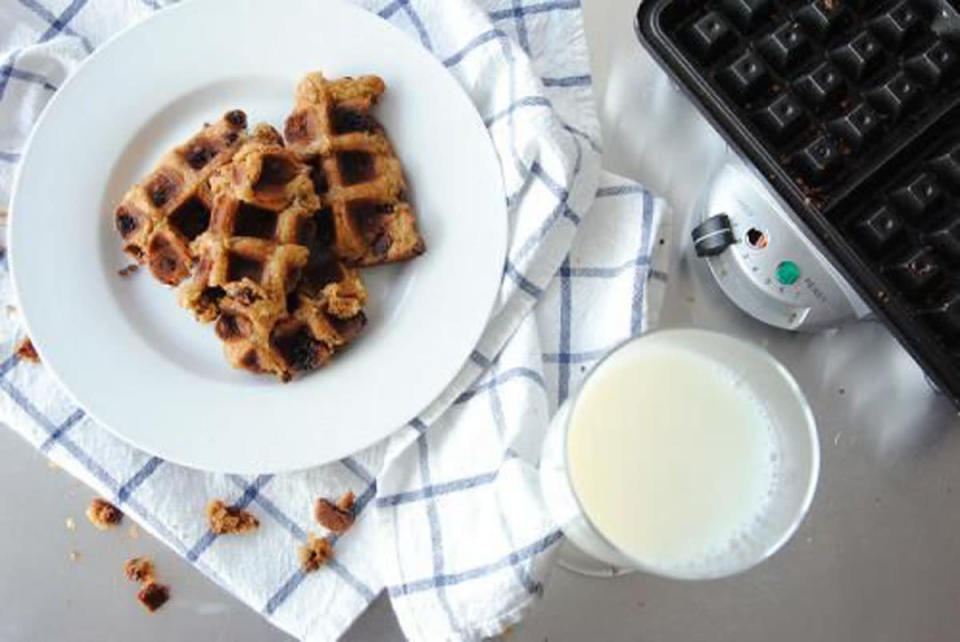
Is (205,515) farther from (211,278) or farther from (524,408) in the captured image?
(524,408)

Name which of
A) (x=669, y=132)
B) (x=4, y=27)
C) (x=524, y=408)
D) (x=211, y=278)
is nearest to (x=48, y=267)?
(x=211, y=278)

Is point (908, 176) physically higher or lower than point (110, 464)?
lower

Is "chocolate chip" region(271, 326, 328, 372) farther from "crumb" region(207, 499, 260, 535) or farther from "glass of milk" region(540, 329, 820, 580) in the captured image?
"glass of milk" region(540, 329, 820, 580)

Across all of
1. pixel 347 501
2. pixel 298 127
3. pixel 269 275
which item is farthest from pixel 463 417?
pixel 298 127

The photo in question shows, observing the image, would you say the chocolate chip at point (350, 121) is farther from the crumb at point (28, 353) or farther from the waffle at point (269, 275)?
the crumb at point (28, 353)

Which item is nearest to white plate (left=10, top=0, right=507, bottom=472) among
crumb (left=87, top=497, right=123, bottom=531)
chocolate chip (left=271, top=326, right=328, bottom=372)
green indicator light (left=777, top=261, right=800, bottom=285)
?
chocolate chip (left=271, top=326, right=328, bottom=372)

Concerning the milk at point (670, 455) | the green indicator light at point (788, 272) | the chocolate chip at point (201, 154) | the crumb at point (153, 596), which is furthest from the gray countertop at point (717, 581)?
the chocolate chip at point (201, 154)
